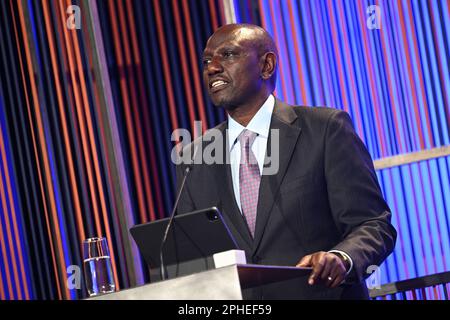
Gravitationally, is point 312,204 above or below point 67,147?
below

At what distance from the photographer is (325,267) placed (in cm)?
207

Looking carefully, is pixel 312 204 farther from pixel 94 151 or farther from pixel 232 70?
pixel 94 151

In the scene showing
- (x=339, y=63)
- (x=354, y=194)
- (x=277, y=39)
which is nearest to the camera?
(x=354, y=194)

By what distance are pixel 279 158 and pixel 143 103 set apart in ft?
5.99

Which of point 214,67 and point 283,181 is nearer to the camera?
point 283,181

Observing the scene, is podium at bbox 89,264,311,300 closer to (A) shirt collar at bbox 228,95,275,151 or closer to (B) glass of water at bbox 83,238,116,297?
(B) glass of water at bbox 83,238,116,297

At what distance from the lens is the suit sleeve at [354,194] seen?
247 cm

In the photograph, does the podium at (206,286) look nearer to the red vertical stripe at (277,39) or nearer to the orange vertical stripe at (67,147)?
the red vertical stripe at (277,39)

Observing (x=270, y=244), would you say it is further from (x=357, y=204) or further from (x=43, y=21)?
(x=43, y=21)

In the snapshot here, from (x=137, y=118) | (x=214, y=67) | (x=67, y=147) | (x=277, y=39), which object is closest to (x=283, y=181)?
(x=214, y=67)

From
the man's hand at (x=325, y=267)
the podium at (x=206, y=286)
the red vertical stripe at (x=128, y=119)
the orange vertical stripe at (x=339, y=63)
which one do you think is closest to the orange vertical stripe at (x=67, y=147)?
the red vertical stripe at (x=128, y=119)

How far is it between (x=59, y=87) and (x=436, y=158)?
218 centimetres

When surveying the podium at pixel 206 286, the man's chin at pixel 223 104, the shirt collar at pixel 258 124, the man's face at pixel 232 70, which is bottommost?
the podium at pixel 206 286

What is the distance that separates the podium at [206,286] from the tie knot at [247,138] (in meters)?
1.02
